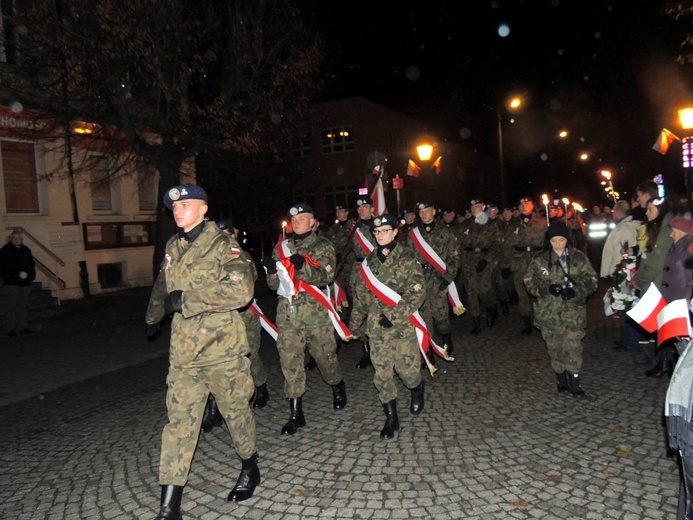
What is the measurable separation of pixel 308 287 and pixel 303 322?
0.35m

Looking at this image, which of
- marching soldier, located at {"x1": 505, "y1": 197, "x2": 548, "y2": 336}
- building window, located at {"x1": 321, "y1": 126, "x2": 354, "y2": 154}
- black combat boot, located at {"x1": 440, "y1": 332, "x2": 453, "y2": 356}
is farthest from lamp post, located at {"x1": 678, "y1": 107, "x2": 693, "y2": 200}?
building window, located at {"x1": 321, "y1": 126, "x2": 354, "y2": 154}

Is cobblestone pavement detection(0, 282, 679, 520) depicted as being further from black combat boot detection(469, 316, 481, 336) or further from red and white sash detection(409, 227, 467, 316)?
black combat boot detection(469, 316, 481, 336)

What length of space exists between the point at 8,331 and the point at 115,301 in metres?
4.36

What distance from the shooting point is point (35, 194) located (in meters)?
15.9

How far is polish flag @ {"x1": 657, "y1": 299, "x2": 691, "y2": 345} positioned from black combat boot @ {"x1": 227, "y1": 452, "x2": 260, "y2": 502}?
3027 millimetres

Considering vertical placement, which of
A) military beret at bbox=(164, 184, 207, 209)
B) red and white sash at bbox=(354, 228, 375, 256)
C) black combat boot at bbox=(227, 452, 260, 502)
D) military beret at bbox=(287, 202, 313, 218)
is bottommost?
black combat boot at bbox=(227, 452, 260, 502)

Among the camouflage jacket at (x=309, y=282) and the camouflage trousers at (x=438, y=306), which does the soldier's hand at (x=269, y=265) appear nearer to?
the camouflage jacket at (x=309, y=282)

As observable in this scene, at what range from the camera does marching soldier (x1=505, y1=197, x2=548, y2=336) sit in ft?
30.0

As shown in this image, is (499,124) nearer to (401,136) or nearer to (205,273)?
(205,273)

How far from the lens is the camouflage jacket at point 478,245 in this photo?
32.0ft

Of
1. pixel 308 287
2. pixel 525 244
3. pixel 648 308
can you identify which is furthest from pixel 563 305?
pixel 525 244

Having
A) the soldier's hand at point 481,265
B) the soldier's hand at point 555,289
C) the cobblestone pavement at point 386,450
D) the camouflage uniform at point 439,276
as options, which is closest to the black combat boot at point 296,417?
the cobblestone pavement at point 386,450

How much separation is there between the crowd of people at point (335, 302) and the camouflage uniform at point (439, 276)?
0.06 feet

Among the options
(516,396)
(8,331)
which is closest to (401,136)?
(8,331)
